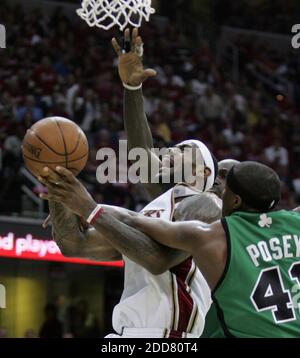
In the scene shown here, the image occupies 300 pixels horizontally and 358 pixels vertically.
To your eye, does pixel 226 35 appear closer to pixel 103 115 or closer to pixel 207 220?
pixel 103 115

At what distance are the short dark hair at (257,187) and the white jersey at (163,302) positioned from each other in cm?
71

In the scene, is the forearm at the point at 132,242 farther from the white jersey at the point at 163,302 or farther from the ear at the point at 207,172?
the ear at the point at 207,172

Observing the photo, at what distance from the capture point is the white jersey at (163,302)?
464 cm

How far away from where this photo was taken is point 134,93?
554cm

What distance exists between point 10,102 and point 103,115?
1.49 meters

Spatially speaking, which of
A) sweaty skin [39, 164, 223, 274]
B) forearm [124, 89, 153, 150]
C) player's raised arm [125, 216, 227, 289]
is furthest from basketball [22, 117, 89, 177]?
forearm [124, 89, 153, 150]

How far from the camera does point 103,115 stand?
537 inches

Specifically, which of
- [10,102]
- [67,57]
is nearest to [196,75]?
[67,57]

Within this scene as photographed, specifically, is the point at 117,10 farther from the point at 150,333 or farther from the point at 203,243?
the point at 203,243

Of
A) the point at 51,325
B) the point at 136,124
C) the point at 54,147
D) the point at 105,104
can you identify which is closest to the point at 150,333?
the point at 54,147

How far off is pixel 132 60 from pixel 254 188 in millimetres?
1582

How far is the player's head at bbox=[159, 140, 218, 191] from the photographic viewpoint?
5.11m

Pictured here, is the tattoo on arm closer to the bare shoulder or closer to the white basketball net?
the bare shoulder

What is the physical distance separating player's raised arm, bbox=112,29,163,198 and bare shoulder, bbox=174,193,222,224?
0.70 metres
